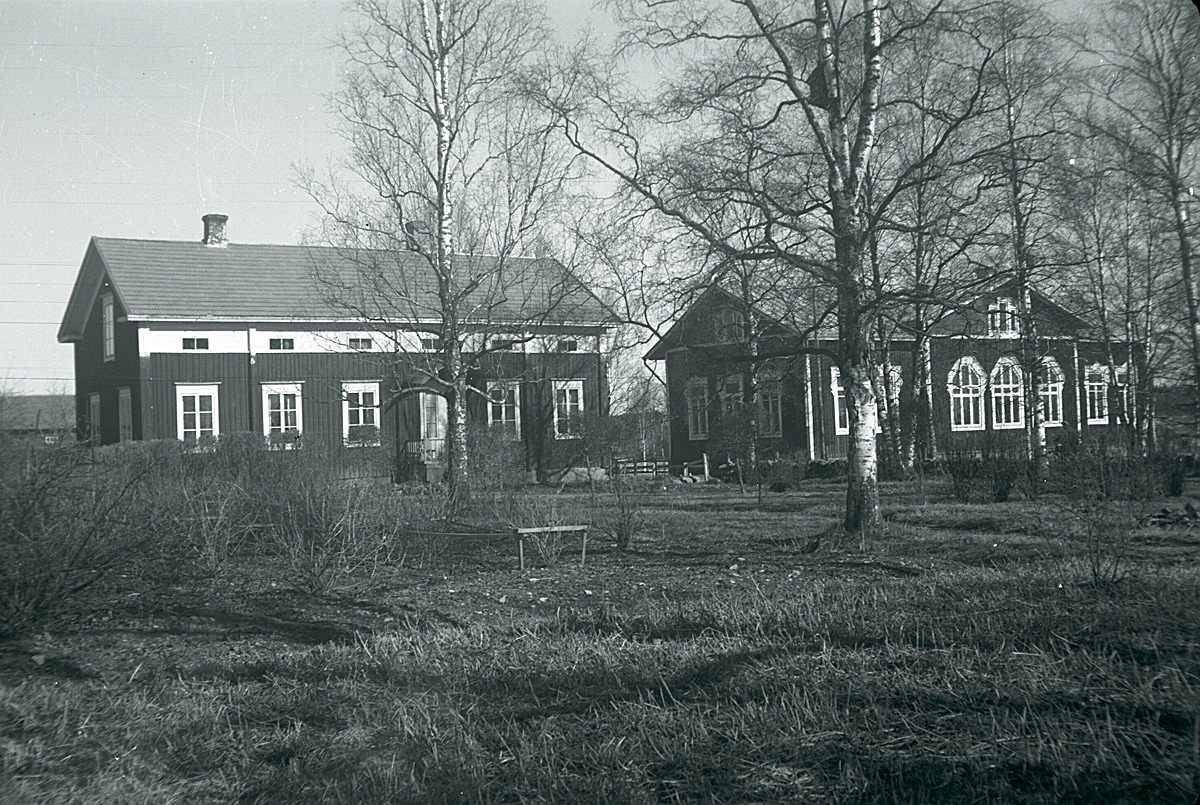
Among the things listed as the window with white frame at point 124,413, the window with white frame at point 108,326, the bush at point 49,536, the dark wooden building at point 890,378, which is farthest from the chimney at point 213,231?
the bush at point 49,536

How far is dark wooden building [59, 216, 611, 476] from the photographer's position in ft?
104

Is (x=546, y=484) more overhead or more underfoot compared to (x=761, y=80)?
more underfoot

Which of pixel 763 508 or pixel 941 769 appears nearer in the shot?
pixel 941 769

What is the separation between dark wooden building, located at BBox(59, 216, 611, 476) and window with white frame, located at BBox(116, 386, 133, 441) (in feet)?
0.15

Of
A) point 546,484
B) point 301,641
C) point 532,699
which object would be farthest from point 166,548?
point 546,484

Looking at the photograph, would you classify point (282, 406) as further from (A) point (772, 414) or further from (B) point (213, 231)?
(A) point (772, 414)

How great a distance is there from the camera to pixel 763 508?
19.4 metres

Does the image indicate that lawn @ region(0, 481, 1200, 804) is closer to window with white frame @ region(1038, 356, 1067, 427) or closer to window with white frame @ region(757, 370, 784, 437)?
window with white frame @ region(1038, 356, 1067, 427)

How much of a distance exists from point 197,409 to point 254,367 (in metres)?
2.15

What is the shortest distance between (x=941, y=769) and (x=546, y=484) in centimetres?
2465

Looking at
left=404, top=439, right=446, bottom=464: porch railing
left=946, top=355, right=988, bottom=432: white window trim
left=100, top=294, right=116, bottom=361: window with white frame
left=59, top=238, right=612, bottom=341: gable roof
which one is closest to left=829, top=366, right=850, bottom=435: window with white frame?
left=946, top=355, right=988, bottom=432: white window trim

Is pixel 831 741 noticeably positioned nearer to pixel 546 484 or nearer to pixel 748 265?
pixel 748 265

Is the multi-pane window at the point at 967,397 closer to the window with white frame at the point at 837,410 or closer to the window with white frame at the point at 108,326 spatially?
the window with white frame at the point at 837,410

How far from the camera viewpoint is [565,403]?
34875 mm
